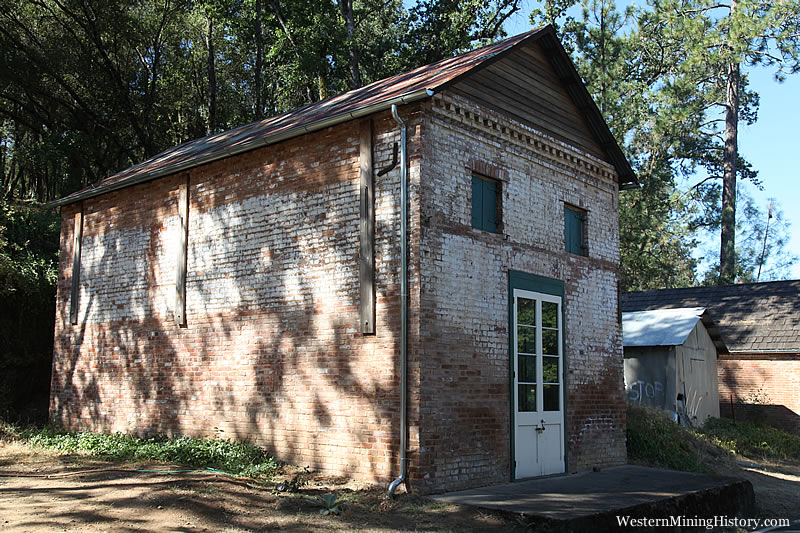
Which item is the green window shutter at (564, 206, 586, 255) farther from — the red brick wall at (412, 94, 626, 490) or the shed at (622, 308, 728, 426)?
the shed at (622, 308, 728, 426)

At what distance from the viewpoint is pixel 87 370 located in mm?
14914

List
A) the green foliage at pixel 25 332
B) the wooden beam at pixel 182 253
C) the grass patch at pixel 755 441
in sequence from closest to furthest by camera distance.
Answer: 1. the wooden beam at pixel 182 253
2. the green foliage at pixel 25 332
3. the grass patch at pixel 755 441

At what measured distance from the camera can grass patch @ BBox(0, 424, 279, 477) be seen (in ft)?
36.2

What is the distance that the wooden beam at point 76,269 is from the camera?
15.3 m

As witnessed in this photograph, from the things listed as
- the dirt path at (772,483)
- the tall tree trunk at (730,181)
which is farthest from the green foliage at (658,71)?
the dirt path at (772,483)

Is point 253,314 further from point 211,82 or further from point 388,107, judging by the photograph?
point 211,82

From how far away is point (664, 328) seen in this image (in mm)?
20781

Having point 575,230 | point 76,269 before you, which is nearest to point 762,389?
point 575,230

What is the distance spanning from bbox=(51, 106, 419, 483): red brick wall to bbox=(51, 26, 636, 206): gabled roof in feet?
1.07

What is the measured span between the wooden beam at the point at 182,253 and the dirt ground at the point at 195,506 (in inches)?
120

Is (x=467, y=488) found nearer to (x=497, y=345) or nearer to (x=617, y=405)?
(x=497, y=345)

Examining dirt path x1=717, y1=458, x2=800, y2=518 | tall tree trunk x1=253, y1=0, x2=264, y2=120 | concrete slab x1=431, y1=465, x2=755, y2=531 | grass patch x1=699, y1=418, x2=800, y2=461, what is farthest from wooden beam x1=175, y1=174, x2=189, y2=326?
tall tree trunk x1=253, y1=0, x2=264, y2=120

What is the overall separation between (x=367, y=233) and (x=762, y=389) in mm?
17856

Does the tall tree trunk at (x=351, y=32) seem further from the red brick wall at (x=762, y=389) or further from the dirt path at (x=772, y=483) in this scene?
the dirt path at (x=772, y=483)
